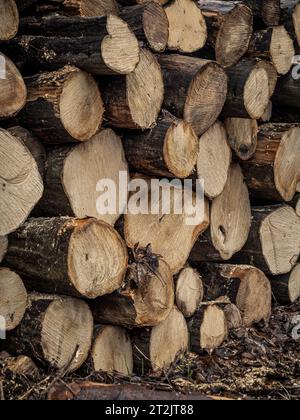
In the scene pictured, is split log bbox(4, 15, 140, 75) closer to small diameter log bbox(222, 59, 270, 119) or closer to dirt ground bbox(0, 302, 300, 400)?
small diameter log bbox(222, 59, 270, 119)

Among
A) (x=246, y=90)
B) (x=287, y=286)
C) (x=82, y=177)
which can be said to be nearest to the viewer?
(x=82, y=177)

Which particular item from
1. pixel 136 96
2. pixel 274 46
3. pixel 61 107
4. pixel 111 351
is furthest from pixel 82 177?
pixel 274 46

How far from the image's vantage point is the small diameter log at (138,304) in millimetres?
3760

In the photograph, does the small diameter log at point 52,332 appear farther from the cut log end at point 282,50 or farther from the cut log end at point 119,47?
the cut log end at point 282,50

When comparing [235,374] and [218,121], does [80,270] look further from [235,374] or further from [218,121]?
[218,121]

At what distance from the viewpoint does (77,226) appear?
3.37m

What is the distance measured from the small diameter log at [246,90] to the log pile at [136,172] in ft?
0.04

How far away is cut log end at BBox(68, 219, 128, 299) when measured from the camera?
338 cm

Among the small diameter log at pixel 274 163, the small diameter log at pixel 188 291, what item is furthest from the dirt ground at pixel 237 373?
the small diameter log at pixel 274 163

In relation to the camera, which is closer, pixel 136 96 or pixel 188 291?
pixel 136 96

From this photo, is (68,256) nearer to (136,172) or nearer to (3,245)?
(3,245)

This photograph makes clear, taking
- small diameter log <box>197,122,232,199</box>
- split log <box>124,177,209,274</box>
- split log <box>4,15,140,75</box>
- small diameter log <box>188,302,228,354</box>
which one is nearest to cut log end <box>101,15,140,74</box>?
split log <box>4,15,140,75</box>

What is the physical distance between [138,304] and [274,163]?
1.53 meters

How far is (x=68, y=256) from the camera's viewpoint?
3.33 metres
